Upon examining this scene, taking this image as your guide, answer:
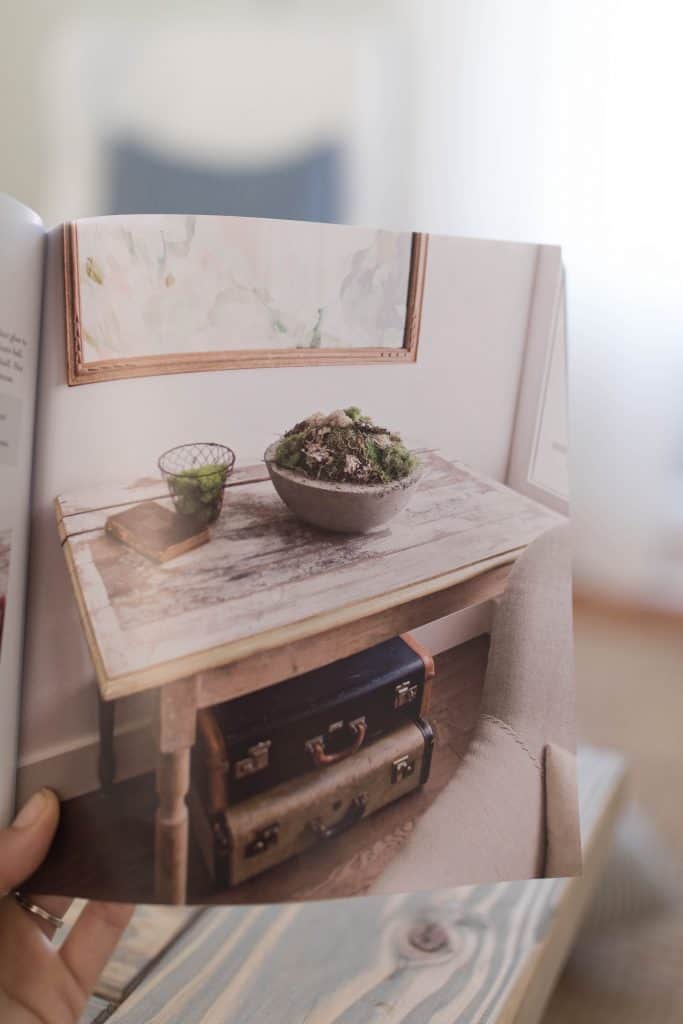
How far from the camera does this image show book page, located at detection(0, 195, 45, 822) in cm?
42

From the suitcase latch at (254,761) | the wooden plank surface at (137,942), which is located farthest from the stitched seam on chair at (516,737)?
the wooden plank surface at (137,942)

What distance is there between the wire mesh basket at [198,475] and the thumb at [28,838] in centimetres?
22

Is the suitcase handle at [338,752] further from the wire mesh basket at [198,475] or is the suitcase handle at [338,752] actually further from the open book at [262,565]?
the wire mesh basket at [198,475]

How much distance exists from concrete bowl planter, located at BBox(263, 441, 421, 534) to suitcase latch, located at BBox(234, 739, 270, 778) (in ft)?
0.46

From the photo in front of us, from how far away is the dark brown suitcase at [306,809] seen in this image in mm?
435

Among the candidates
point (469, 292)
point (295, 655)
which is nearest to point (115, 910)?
point (295, 655)

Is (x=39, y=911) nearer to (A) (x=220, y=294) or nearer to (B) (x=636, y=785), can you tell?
(A) (x=220, y=294)

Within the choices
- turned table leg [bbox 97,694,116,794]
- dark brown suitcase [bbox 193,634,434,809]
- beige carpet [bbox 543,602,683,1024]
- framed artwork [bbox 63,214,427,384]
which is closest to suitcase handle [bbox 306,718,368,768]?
dark brown suitcase [bbox 193,634,434,809]

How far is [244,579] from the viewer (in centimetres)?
42

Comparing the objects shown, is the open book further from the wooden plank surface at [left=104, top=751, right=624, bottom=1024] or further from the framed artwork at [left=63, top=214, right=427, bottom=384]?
the wooden plank surface at [left=104, top=751, right=624, bottom=1024]

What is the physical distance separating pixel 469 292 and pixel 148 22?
42 centimetres

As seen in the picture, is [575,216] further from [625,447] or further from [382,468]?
[382,468]

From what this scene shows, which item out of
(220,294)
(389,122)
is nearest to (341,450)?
(220,294)

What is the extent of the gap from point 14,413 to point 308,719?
261 millimetres
